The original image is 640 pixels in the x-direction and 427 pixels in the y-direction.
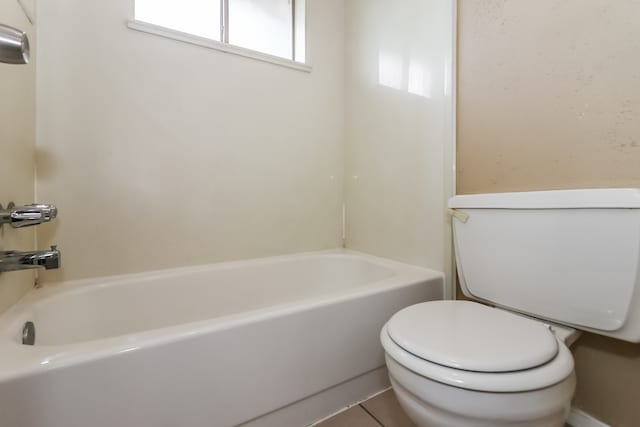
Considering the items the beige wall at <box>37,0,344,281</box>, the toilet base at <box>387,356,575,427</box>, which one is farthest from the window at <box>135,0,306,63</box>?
the toilet base at <box>387,356,575,427</box>

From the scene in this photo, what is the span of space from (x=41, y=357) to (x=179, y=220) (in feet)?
2.60

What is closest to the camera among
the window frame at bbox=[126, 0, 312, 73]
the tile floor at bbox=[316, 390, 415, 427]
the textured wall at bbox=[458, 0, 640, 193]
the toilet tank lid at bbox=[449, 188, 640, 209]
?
the toilet tank lid at bbox=[449, 188, 640, 209]

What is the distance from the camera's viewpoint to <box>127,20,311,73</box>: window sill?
1.23 meters

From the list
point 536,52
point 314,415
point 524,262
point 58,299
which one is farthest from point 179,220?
point 536,52

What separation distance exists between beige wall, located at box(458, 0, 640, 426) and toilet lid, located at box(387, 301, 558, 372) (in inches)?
15.8

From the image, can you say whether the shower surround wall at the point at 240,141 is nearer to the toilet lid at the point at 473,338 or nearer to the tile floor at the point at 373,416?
the toilet lid at the point at 473,338

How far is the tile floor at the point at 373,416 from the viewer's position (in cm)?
98

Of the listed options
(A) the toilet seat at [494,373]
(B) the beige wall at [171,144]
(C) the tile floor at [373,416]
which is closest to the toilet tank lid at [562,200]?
(A) the toilet seat at [494,373]

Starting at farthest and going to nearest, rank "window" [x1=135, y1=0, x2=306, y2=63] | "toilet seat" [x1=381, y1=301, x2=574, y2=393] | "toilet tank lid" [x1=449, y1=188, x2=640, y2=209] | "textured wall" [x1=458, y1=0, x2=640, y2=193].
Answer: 1. "window" [x1=135, y1=0, x2=306, y2=63]
2. "textured wall" [x1=458, y1=0, x2=640, y2=193]
3. "toilet tank lid" [x1=449, y1=188, x2=640, y2=209]
4. "toilet seat" [x1=381, y1=301, x2=574, y2=393]

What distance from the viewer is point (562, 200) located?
79cm

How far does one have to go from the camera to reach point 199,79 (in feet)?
4.46

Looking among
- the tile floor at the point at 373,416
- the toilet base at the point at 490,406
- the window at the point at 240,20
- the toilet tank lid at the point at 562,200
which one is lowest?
the tile floor at the point at 373,416

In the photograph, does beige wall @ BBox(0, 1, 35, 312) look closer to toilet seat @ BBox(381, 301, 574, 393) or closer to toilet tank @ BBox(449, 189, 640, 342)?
toilet seat @ BBox(381, 301, 574, 393)

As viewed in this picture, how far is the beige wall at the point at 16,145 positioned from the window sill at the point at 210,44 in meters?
0.37
